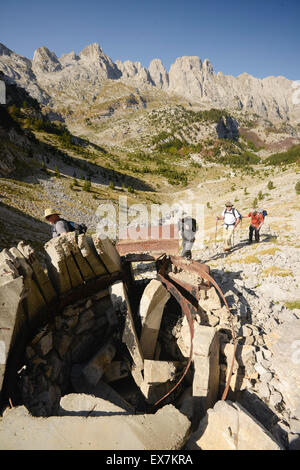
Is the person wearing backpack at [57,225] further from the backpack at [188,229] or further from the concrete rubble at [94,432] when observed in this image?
the backpack at [188,229]

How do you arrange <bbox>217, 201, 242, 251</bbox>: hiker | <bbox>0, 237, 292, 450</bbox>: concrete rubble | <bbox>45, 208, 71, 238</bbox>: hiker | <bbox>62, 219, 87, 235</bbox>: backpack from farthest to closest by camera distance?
<bbox>217, 201, 242, 251</bbox>: hiker < <bbox>62, 219, 87, 235</bbox>: backpack < <bbox>45, 208, 71, 238</bbox>: hiker < <bbox>0, 237, 292, 450</bbox>: concrete rubble

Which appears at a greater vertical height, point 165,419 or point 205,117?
point 205,117

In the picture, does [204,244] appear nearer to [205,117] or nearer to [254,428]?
[254,428]

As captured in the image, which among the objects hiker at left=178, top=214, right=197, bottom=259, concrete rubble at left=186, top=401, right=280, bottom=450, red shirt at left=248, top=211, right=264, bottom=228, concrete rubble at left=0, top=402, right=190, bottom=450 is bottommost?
concrete rubble at left=186, top=401, right=280, bottom=450

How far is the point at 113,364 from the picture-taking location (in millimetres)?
5047

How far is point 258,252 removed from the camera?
32.1 feet

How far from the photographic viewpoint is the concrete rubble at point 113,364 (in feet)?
9.63

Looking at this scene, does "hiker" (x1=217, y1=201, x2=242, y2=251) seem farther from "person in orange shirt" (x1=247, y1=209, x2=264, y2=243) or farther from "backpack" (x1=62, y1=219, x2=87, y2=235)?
"backpack" (x1=62, y1=219, x2=87, y2=235)

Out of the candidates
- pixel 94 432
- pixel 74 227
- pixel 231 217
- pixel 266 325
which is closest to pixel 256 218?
pixel 231 217

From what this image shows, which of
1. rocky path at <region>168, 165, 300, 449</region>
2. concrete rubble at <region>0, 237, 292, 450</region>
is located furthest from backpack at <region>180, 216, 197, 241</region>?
concrete rubble at <region>0, 237, 292, 450</region>

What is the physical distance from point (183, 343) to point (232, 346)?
1176mm

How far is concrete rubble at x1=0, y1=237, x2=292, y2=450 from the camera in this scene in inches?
116

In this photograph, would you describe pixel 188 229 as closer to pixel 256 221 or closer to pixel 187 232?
pixel 187 232
